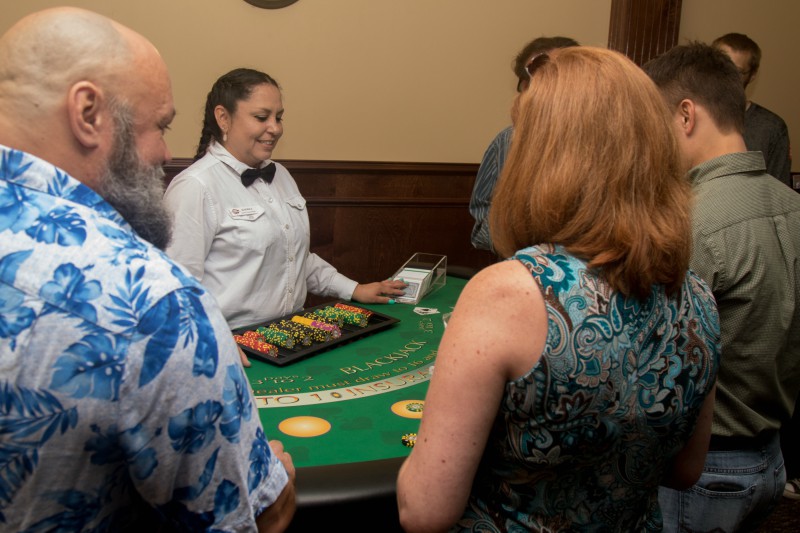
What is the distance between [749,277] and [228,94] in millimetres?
1945

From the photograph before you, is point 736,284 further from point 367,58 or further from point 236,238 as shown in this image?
point 367,58

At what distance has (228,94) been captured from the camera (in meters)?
2.58

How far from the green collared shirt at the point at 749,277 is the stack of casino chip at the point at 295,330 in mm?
1199

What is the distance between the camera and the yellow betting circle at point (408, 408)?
174cm

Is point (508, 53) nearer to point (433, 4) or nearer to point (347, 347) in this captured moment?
point (433, 4)

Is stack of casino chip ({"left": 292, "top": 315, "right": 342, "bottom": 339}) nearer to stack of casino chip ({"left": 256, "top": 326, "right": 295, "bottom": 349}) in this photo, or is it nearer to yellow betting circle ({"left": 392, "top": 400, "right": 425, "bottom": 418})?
stack of casino chip ({"left": 256, "top": 326, "right": 295, "bottom": 349})

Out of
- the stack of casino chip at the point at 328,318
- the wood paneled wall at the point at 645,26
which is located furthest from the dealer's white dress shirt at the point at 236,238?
the wood paneled wall at the point at 645,26

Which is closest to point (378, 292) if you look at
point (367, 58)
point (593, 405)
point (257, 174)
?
point (257, 174)

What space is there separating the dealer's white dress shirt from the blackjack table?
472mm

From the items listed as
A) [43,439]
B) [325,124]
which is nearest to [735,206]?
[43,439]

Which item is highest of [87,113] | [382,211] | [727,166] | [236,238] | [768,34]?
[768,34]

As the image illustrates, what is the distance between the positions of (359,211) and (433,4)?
136 cm

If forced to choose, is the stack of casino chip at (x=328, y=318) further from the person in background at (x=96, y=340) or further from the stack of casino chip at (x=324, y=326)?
the person in background at (x=96, y=340)

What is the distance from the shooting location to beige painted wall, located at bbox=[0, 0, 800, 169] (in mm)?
3775
